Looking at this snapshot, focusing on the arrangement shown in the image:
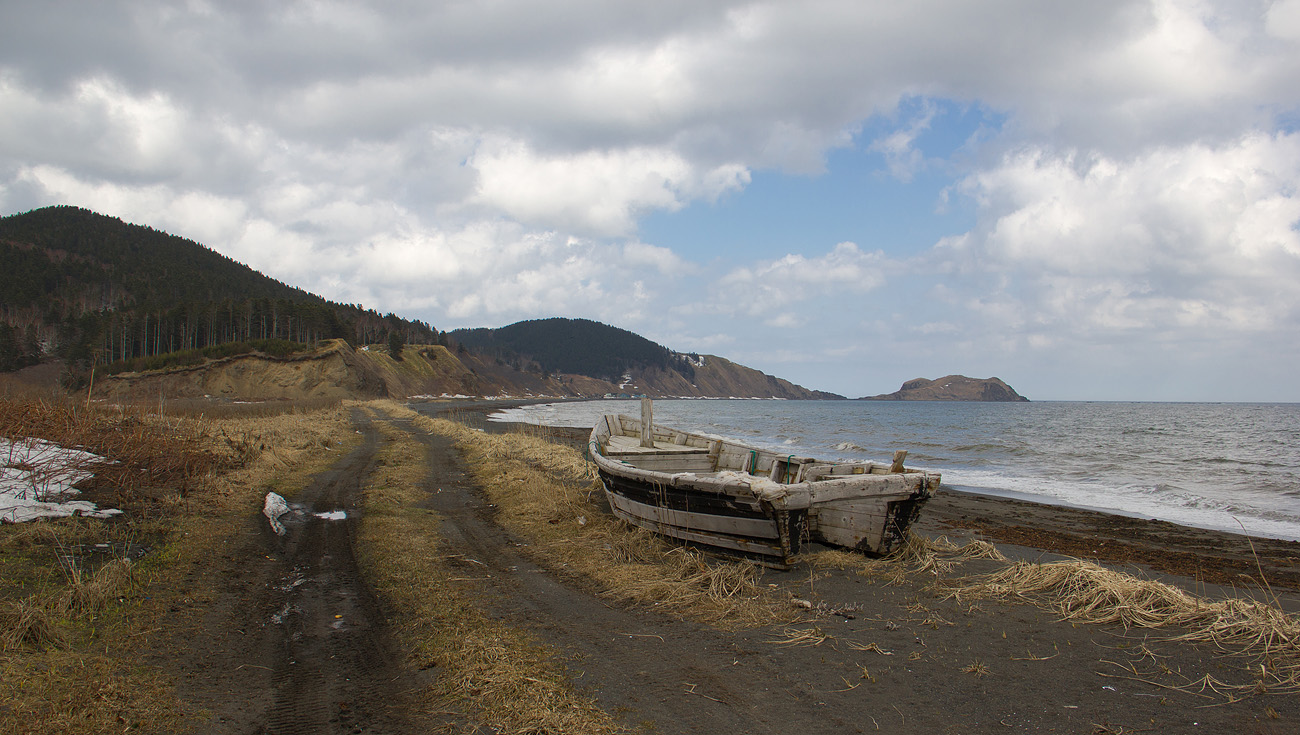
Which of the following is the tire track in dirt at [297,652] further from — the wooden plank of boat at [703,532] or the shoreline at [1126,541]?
the shoreline at [1126,541]

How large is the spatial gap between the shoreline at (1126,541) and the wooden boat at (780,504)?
327 centimetres

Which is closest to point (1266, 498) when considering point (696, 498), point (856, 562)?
point (856, 562)

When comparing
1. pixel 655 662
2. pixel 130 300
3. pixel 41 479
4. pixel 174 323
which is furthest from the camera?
pixel 130 300

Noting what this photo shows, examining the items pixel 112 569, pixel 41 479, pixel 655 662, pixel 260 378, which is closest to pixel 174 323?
pixel 260 378

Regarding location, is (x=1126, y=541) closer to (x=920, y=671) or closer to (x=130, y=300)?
(x=920, y=671)

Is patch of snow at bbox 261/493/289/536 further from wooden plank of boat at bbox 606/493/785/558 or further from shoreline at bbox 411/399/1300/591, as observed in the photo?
shoreline at bbox 411/399/1300/591

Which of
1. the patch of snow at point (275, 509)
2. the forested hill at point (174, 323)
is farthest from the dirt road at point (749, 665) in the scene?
the forested hill at point (174, 323)

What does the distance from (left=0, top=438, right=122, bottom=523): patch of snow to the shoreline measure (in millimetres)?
12241

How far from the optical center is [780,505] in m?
6.33

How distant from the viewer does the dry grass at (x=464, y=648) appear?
11.9ft

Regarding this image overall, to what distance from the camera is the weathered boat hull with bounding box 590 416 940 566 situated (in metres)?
6.54

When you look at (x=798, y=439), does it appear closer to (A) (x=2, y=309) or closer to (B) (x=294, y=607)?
(B) (x=294, y=607)

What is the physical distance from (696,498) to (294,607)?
411 cm

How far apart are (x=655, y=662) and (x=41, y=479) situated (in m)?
7.98
